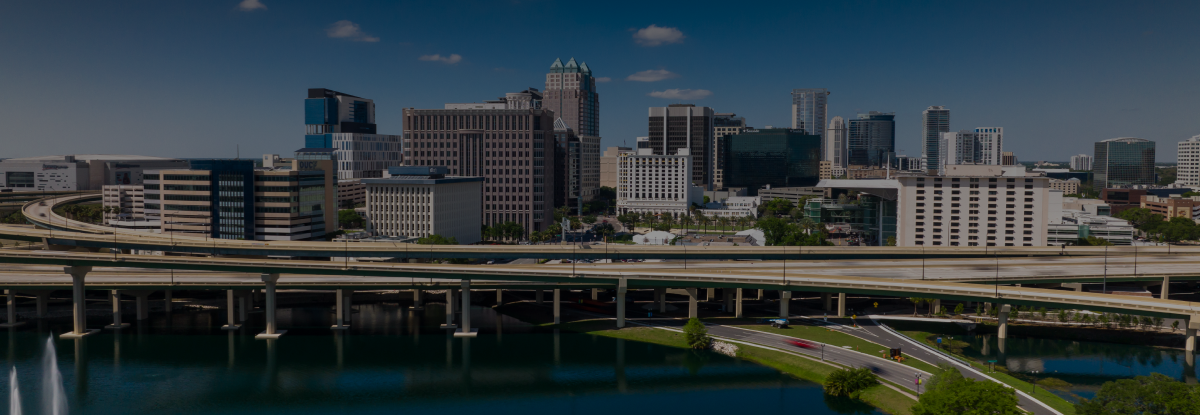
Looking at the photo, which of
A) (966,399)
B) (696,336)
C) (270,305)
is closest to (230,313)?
(270,305)

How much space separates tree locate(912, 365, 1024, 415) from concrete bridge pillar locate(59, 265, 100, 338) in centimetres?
8816

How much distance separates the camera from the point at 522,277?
91750 millimetres

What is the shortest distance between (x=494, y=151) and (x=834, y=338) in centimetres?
11817

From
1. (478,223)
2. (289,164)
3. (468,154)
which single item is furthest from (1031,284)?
(289,164)

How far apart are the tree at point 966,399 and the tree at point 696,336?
27911 mm

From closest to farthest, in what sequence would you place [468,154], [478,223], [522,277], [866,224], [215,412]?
[215,412]
[522,277]
[866,224]
[478,223]
[468,154]

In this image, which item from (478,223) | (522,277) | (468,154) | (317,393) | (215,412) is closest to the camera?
(215,412)

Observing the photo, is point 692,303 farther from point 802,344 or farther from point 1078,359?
point 1078,359

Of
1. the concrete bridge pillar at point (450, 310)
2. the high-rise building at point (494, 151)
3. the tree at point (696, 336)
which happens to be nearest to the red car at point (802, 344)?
the tree at point (696, 336)

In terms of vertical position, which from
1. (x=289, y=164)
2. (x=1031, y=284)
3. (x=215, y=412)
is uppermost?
(x=289, y=164)

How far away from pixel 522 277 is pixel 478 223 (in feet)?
274

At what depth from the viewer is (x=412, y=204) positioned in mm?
152750

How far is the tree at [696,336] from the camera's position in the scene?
83000 mm

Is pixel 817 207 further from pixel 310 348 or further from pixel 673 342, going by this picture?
pixel 310 348
